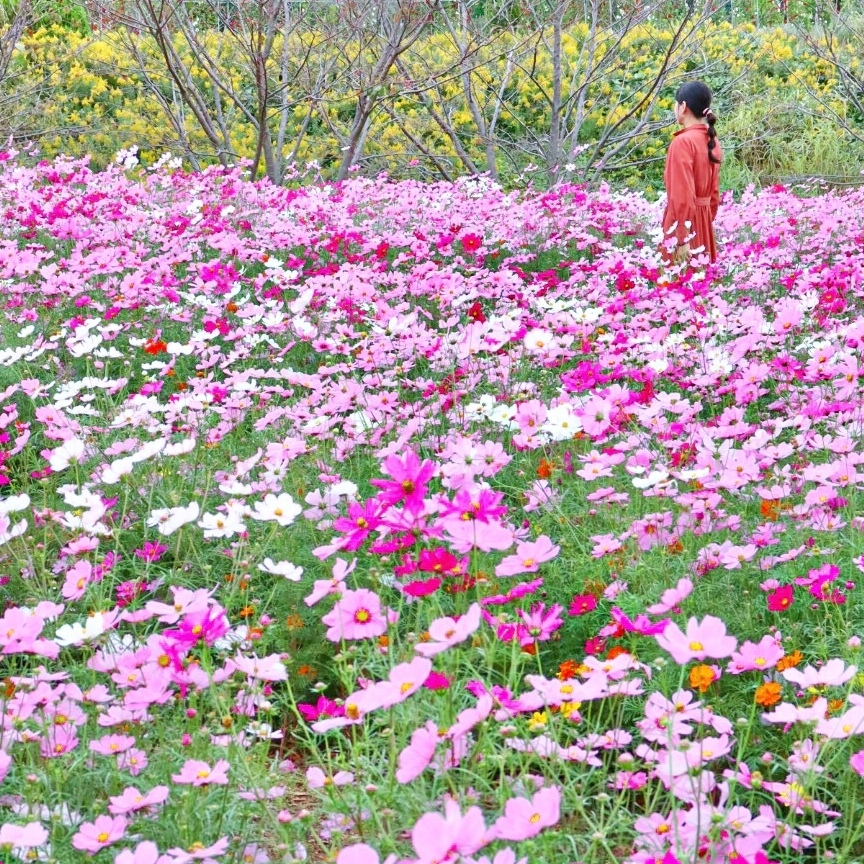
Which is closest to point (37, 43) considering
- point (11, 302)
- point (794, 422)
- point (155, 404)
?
point (11, 302)

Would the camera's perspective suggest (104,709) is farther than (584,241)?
No

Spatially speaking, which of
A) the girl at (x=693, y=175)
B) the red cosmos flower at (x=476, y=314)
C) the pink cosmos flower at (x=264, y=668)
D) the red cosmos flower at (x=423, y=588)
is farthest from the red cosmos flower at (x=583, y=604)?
the girl at (x=693, y=175)

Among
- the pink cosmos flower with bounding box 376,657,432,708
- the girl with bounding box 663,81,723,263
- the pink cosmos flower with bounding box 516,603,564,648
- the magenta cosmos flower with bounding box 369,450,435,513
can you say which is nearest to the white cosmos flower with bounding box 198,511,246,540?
the magenta cosmos flower with bounding box 369,450,435,513

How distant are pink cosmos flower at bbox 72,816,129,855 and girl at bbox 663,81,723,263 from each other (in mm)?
4694

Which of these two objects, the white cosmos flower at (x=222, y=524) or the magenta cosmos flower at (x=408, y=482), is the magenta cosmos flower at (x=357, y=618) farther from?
the white cosmos flower at (x=222, y=524)

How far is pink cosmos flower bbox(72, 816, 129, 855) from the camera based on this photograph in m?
1.41

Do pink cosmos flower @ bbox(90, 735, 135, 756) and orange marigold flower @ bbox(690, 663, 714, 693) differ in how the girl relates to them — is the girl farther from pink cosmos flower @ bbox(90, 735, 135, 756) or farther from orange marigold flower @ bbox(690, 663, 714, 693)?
pink cosmos flower @ bbox(90, 735, 135, 756)

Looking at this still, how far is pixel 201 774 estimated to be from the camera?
4.97ft

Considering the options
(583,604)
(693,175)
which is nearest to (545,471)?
(583,604)

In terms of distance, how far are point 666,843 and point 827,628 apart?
0.86 m

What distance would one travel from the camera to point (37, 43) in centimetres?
1184

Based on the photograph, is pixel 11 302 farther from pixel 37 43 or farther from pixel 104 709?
pixel 37 43

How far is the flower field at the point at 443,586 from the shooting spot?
1.50 meters

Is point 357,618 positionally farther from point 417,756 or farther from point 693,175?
point 693,175
